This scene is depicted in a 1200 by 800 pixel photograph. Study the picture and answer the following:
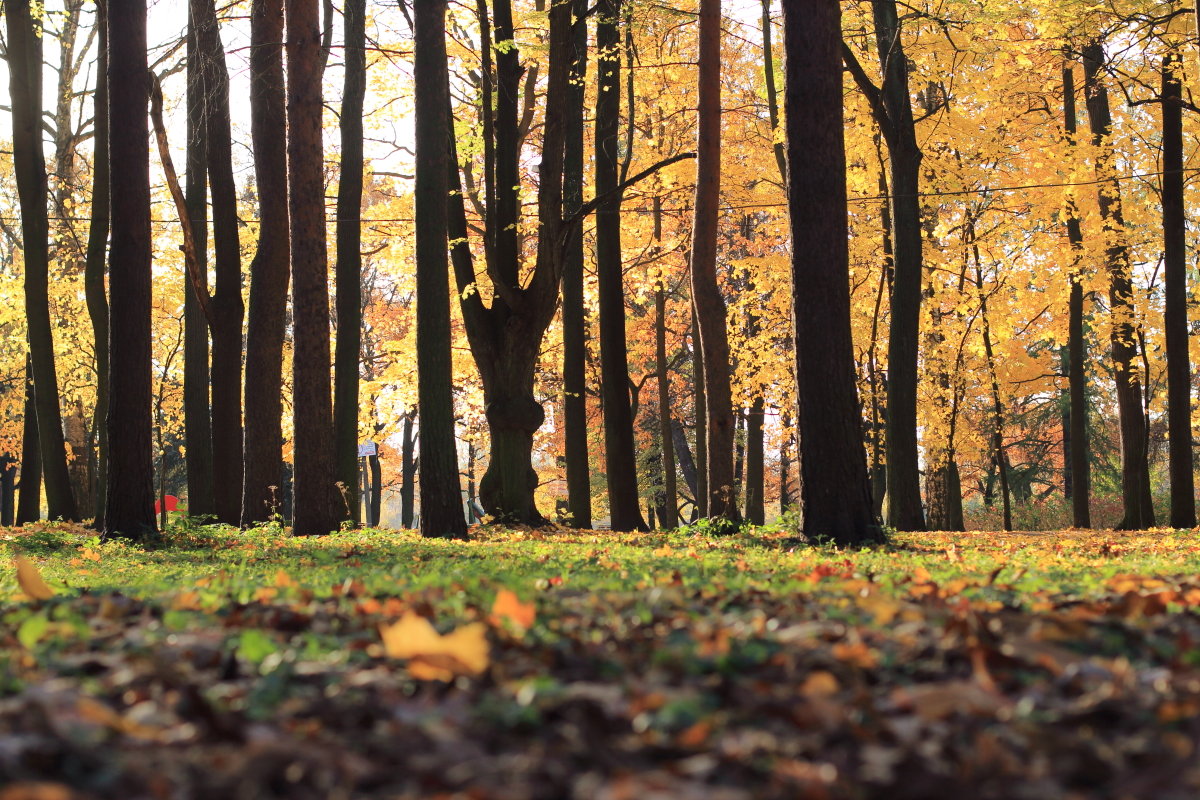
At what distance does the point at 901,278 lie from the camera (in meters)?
16.2

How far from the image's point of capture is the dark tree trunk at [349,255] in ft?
54.8

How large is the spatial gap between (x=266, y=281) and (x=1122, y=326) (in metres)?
14.8

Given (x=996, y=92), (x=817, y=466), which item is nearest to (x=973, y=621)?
(x=817, y=466)

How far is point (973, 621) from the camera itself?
317 centimetres

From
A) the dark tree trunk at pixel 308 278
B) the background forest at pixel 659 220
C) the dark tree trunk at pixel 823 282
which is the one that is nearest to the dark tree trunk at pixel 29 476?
the background forest at pixel 659 220

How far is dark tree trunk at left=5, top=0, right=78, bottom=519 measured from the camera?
17141mm

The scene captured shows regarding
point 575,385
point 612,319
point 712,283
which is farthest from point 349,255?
point 712,283

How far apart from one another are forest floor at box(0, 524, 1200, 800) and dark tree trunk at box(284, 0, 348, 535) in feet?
29.7

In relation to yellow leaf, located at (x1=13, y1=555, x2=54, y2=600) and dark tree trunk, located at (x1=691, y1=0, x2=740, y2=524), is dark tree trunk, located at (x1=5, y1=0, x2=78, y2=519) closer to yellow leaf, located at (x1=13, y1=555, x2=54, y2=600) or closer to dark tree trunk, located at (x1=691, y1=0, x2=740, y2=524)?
dark tree trunk, located at (x1=691, y1=0, x2=740, y2=524)

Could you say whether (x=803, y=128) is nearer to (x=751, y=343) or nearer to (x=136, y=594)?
(x=136, y=594)

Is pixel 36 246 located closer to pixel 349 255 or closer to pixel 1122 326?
pixel 349 255

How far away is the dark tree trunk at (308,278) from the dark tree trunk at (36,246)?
6013 mm

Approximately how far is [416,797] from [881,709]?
3.58 feet

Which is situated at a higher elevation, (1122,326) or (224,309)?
(224,309)
